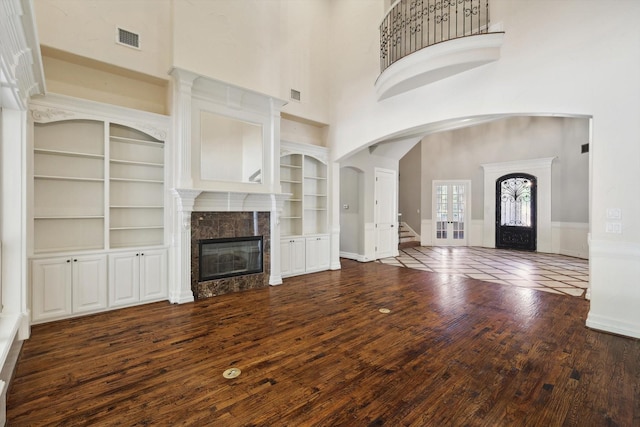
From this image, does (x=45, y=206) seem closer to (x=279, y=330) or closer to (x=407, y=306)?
(x=279, y=330)

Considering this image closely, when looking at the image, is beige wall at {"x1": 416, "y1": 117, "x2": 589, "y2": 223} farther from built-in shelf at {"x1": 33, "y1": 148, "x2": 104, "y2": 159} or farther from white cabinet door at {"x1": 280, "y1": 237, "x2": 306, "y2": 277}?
built-in shelf at {"x1": 33, "y1": 148, "x2": 104, "y2": 159}

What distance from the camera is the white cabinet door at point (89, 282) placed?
3.70 meters

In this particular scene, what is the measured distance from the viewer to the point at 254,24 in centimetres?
505

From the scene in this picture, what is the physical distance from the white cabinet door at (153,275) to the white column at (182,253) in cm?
12

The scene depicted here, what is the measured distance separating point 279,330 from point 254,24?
4.91m

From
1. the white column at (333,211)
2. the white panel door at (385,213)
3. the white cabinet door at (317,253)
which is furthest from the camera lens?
the white panel door at (385,213)

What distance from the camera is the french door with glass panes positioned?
35.5 feet

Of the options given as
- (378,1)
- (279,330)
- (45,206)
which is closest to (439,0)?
(378,1)

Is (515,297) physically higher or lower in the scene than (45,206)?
lower

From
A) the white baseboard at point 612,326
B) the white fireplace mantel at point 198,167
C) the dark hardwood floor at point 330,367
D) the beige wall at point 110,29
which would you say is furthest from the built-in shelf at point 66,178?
the white baseboard at point 612,326

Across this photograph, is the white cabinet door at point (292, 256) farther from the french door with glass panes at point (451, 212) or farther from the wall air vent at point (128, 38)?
the french door with glass panes at point (451, 212)

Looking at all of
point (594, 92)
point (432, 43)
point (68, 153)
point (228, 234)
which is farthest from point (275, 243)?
point (594, 92)

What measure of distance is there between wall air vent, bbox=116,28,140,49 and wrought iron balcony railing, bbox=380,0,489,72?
12.8ft

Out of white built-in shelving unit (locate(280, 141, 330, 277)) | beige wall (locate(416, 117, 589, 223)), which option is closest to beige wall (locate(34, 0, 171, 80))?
white built-in shelving unit (locate(280, 141, 330, 277))
